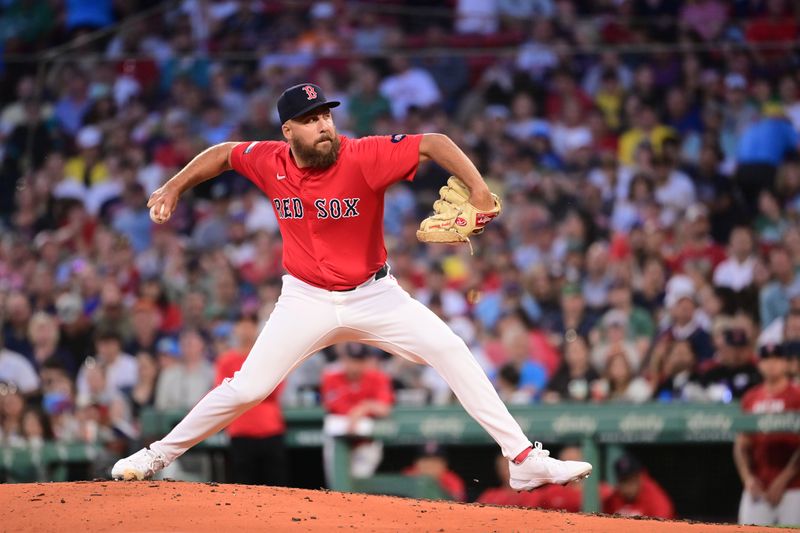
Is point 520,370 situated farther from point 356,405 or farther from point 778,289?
point 778,289

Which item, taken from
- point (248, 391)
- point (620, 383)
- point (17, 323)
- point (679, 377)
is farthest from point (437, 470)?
point (17, 323)

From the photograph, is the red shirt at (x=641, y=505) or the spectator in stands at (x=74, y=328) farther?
the spectator in stands at (x=74, y=328)

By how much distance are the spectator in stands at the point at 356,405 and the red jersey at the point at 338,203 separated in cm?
237

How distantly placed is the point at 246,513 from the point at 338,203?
1341 mm

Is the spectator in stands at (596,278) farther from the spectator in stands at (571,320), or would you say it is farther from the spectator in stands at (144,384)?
the spectator in stands at (144,384)

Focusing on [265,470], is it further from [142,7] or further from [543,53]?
[142,7]

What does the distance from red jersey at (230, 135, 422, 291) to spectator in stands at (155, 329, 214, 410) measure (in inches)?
138

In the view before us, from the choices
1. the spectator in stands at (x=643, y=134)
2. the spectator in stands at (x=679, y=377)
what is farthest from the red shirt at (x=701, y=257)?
the spectator in stands at (x=679, y=377)

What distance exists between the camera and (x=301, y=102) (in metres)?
5.11

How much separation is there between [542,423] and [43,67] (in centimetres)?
558

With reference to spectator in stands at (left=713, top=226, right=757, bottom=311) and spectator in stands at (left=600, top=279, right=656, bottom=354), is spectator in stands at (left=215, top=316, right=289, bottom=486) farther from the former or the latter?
spectator in stands at (left=713, top=226, right=757, bottom=311)

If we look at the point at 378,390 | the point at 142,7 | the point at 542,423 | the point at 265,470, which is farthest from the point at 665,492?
the point at 142,7

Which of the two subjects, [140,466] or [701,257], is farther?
[701,257]

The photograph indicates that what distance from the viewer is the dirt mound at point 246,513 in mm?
4695
